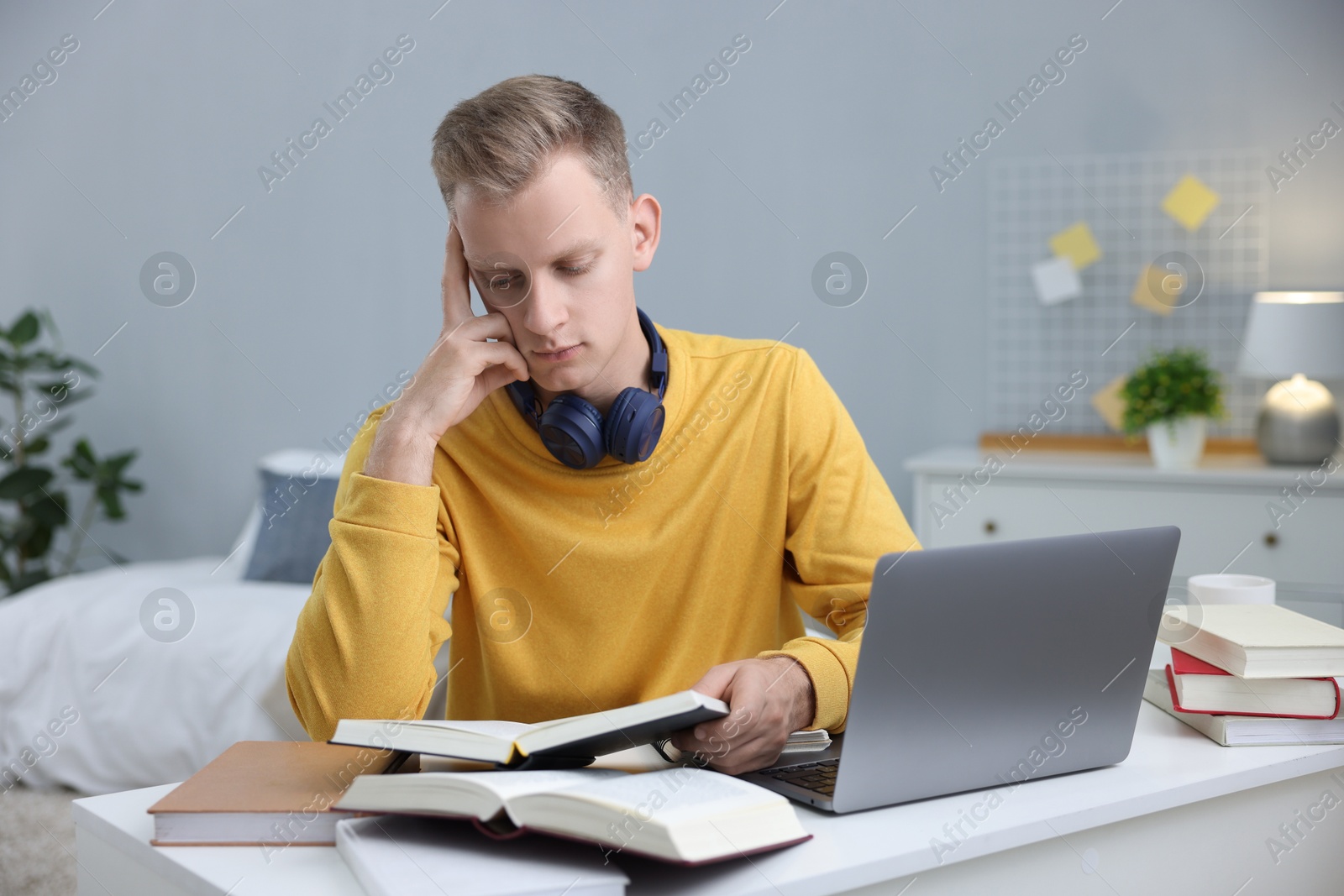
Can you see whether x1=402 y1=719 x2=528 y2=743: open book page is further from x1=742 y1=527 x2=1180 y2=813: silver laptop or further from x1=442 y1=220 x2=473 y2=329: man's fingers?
x1=442 y1=220 x2=473 y2=329: man's fingers

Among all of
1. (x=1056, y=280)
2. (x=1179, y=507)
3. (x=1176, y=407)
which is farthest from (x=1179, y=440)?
(x=1056, y=280)

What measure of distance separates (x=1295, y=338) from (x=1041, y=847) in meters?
2.13

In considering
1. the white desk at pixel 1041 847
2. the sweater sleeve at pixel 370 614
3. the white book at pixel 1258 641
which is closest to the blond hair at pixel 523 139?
the sweater sleeve at pixel 370 614

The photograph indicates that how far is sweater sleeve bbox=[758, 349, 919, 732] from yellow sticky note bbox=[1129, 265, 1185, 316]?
1935mm

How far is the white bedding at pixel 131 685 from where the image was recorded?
249 cm

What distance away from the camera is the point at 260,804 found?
803 millimetres

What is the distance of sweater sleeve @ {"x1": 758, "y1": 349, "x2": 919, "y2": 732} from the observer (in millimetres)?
1186

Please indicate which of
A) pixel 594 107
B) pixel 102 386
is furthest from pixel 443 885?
pixel 102 386

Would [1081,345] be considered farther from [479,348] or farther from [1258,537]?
[479,348]

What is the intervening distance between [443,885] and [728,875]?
0.19m

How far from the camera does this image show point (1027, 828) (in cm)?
81

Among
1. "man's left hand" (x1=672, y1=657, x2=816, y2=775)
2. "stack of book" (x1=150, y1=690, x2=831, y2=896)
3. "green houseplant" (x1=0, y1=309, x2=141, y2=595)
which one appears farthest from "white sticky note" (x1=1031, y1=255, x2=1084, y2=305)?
"green houseplant" (x1=0, y1=309, x2=141, y2=595)

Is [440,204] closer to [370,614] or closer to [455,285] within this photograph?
[455,285]

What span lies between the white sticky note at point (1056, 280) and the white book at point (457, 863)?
2.56 m
